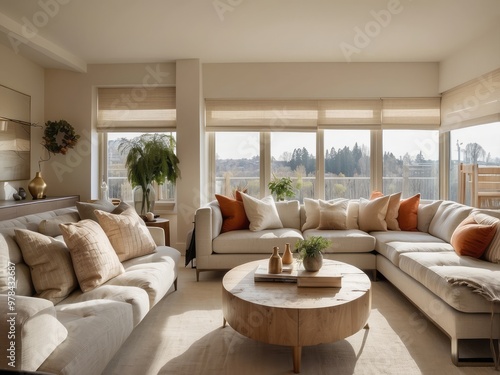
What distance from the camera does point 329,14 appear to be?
360cm

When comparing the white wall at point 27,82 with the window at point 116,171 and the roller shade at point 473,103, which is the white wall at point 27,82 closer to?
the window at point 116,171

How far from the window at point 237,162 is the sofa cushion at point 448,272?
2627mm

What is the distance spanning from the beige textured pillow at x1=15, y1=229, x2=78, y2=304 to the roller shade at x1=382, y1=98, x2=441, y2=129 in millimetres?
4461

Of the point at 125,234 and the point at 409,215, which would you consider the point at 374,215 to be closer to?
the point at 409,215

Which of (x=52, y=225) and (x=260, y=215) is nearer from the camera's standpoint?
(x=52, y=225)

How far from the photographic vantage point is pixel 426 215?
4.30 meters

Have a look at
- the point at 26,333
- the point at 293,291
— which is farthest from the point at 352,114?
the point at 26,333

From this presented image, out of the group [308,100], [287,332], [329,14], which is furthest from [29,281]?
[308,100]

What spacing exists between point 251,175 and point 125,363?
3504mm

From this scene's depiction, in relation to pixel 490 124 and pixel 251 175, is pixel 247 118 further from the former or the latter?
pixel 490 124

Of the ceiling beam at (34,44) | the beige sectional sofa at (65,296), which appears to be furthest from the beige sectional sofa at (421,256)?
the ceiling beam at (34,44)

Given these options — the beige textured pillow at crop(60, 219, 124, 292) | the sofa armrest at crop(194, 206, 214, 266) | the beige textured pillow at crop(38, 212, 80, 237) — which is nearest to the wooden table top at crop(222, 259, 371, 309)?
the beige textured pillow at crop(60, 219, 124, 292)

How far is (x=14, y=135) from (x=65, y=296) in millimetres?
3014

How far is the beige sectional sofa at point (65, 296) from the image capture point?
140 centimetres
